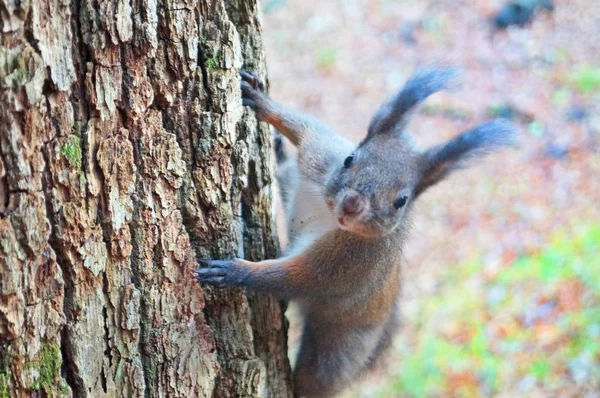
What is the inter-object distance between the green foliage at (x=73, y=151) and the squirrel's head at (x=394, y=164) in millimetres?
1103

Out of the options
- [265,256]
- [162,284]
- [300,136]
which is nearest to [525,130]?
[300,136]

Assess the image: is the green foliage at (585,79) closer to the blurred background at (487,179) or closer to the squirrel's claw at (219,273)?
the blurred background at (487,179)

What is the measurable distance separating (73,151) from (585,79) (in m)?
7.72

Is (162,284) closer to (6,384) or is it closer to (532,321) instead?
(6,384)

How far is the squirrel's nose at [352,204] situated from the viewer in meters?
2.62

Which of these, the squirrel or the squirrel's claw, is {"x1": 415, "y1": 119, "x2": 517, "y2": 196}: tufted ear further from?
the squirrel's claw

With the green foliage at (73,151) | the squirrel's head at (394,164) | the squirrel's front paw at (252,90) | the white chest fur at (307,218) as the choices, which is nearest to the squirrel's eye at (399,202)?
the squirrel's head at (394,164)

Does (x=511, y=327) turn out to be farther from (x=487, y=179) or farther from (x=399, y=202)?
(x=399, y=202)

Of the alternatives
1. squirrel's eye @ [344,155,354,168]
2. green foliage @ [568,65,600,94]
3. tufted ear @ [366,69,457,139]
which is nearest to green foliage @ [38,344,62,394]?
squirrel's eye @ [344,155,354,168]

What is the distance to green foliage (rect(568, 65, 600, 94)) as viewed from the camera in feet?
26.8

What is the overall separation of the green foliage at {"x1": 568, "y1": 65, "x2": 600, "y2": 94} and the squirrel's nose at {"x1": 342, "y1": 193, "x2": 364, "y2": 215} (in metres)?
6.47

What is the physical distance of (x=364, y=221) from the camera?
8.73ft

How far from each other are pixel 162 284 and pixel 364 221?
2.89ft

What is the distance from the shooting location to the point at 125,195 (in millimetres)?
1993
